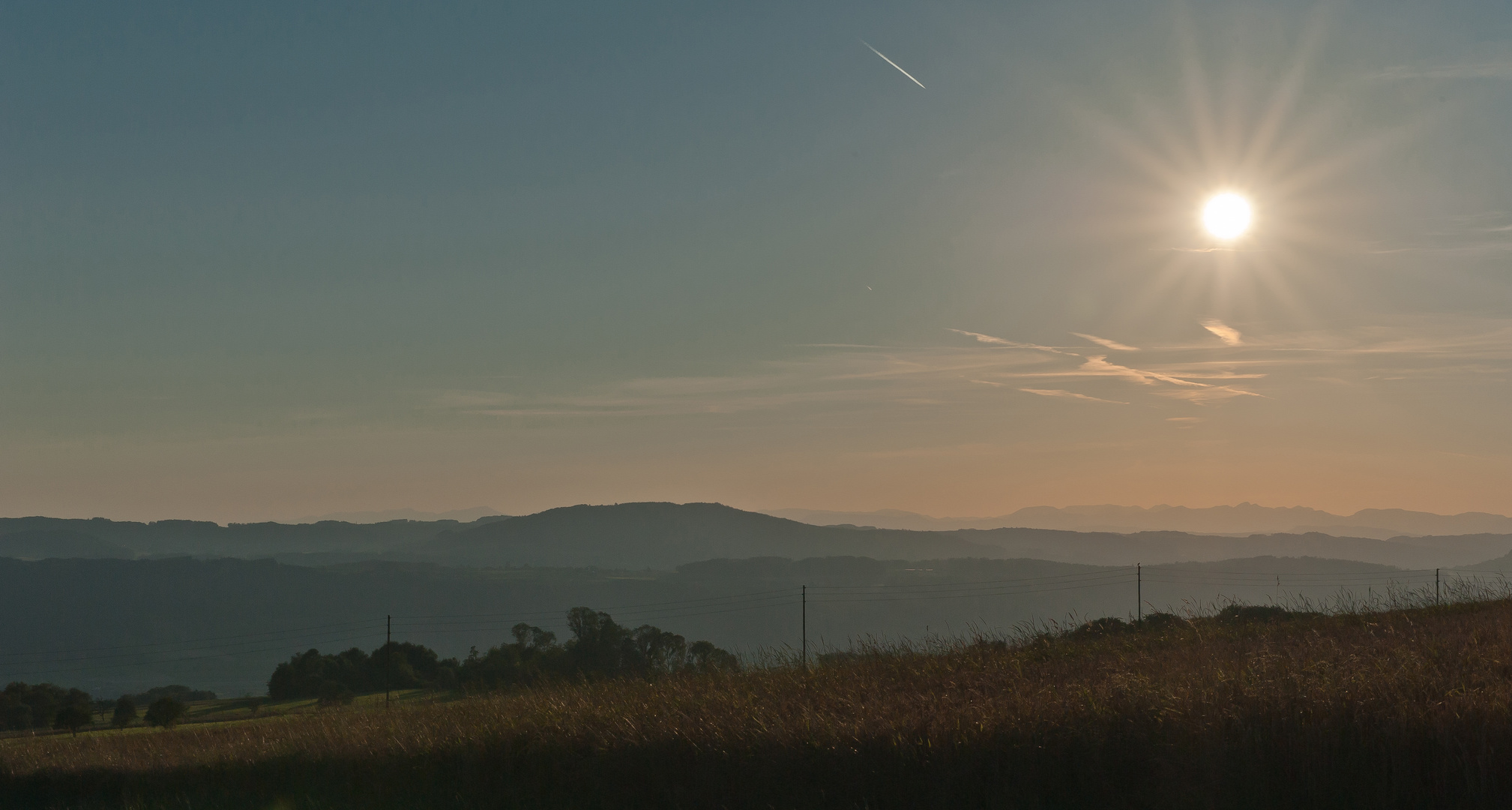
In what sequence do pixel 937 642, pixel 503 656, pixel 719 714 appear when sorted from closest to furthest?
pixel 719 714, pixel 937 642, pixel 503 656


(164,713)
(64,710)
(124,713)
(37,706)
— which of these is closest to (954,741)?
(164,713)

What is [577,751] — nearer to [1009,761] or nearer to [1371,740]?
[1009,761]

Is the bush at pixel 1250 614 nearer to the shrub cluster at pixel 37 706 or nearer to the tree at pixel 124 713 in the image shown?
the tree at pixel 124 713

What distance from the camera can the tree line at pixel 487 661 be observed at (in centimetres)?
6295

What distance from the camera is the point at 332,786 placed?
15.4m

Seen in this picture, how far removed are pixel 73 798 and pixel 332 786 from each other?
7.15 meters

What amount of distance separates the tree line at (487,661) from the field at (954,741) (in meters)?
33.9

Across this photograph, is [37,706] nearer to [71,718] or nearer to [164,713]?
[71,718]

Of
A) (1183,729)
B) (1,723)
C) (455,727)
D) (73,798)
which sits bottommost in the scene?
(1,723)

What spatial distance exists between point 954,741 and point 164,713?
6332 centimetres

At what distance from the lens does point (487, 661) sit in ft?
224

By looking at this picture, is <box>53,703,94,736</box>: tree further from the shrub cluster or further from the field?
the field

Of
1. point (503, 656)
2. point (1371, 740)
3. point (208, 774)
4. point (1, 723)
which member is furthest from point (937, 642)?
point (1, 723)

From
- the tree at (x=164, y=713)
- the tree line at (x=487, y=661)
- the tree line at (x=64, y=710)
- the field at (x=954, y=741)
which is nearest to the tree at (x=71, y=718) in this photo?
the tree line at (x=64, y=710)
